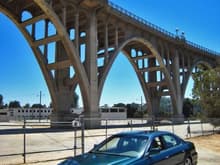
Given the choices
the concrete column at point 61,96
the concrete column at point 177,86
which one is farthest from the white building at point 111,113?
the concrete column at point 61,96

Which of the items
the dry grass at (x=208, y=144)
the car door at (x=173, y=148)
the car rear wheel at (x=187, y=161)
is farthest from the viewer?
the dry grass at (x=208, y=144)

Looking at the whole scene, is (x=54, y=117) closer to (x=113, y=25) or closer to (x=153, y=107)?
(x=113, y=25)

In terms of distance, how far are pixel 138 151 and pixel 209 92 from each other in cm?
2604

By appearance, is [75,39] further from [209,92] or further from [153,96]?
[153,96]

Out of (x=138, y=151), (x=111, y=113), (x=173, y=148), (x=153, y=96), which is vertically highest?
(x=153, y=96)

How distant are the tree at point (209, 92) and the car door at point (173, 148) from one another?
23.3m

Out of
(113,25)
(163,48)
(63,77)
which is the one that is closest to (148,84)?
(163,48)

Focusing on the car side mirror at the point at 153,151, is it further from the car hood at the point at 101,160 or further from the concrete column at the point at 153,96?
the concrete column at the point at 153,96

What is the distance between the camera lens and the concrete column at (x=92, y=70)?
35688 mm

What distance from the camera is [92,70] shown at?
36750mm

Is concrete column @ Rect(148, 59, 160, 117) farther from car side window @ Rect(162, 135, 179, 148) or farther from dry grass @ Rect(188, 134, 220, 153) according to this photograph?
car side window @ Rect(162, 135, 179, 148)

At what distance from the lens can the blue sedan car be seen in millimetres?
6114

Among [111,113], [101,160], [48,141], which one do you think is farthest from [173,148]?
[111,113]

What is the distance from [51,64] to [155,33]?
72.7 feet
